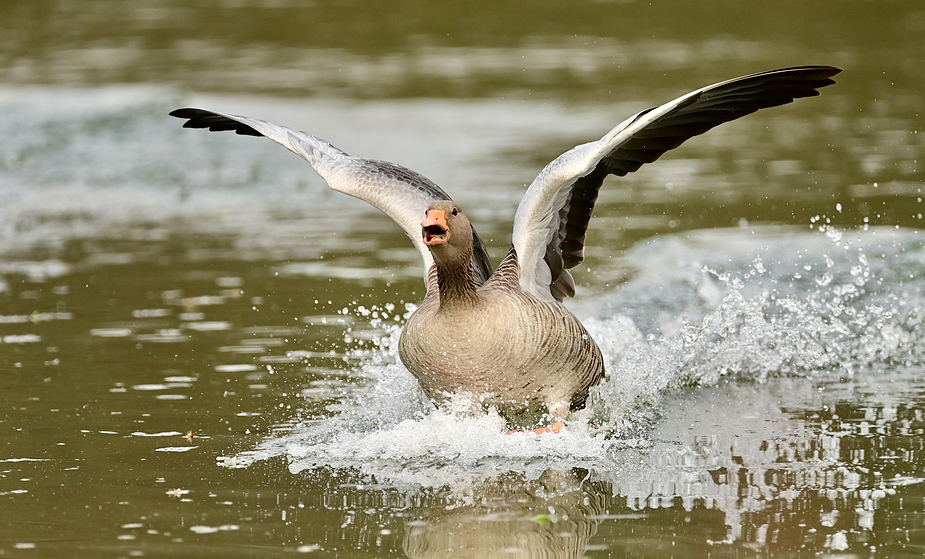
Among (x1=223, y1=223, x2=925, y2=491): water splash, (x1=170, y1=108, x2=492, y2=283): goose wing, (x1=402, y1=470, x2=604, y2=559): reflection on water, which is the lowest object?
(x1=402, y1=470, x2=604, y2=559): reflection on water

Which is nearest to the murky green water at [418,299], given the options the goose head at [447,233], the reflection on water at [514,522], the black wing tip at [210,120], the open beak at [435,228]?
the reflection on water at [514,522]

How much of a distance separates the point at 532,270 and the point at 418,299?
233 cm

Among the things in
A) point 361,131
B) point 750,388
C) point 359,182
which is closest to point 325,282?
point 359,182

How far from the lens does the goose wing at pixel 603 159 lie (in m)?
6.50

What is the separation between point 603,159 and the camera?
7223 millimetres

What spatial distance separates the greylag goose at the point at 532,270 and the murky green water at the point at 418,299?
0.32 metres

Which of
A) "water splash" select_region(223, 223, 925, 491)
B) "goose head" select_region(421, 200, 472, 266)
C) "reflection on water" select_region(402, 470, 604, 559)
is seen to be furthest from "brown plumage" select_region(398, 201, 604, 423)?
"reflection on water" select_region(402, 470, 604, 559)

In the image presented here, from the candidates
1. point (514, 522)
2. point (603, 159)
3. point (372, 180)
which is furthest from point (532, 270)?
point (514, 522)

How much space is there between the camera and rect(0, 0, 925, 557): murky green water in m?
5.35

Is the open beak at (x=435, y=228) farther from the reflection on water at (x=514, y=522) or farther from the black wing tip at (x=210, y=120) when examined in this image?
the black wing tip at (x=210, y=120)

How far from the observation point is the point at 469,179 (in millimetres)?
14117

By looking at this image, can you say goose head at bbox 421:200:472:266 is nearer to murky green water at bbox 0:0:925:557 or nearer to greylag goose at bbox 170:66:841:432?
greylag goose at bbox 170:66:841:432

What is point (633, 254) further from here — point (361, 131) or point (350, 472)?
point (361, 131)

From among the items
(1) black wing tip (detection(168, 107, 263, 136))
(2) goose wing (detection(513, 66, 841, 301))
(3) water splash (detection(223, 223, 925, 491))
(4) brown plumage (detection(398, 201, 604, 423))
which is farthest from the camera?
(1) black wing tip (detection(168, 107, 263, 136))
